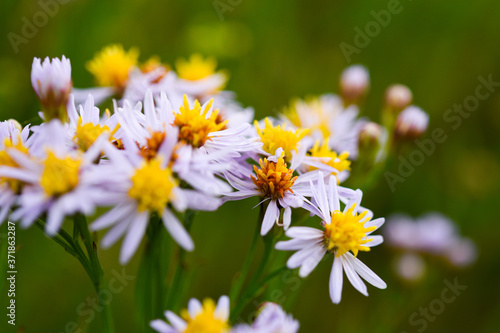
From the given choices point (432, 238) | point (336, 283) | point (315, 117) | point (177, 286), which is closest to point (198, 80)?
point (315, 117)

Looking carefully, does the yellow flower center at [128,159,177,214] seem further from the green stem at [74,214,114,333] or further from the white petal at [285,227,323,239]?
the white petal at [285,227,323,239]

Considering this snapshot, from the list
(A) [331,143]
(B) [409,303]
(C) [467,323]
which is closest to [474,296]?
(C) [467,323]

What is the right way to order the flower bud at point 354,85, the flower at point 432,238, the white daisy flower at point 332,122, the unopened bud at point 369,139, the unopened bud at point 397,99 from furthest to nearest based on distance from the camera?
the flower at point 432,238 < the flower bud at point 354,85 < the unopened bud at point 397,99 < the white daisy flower at point 332,122 < the unopened bud at point 369,139

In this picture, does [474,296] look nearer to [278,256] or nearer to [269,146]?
[278,256]

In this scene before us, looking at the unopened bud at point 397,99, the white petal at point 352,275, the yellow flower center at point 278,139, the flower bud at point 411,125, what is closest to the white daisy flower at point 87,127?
the yellow flower center at point 278,139

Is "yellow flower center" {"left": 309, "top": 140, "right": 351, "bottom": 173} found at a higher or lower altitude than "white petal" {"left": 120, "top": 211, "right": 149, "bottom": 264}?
lower

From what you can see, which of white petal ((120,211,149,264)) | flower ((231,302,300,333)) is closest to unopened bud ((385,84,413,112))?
flower ((231,302,300,333))

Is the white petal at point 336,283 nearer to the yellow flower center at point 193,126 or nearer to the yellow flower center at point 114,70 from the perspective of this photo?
the yellow flower center at point 193,126
